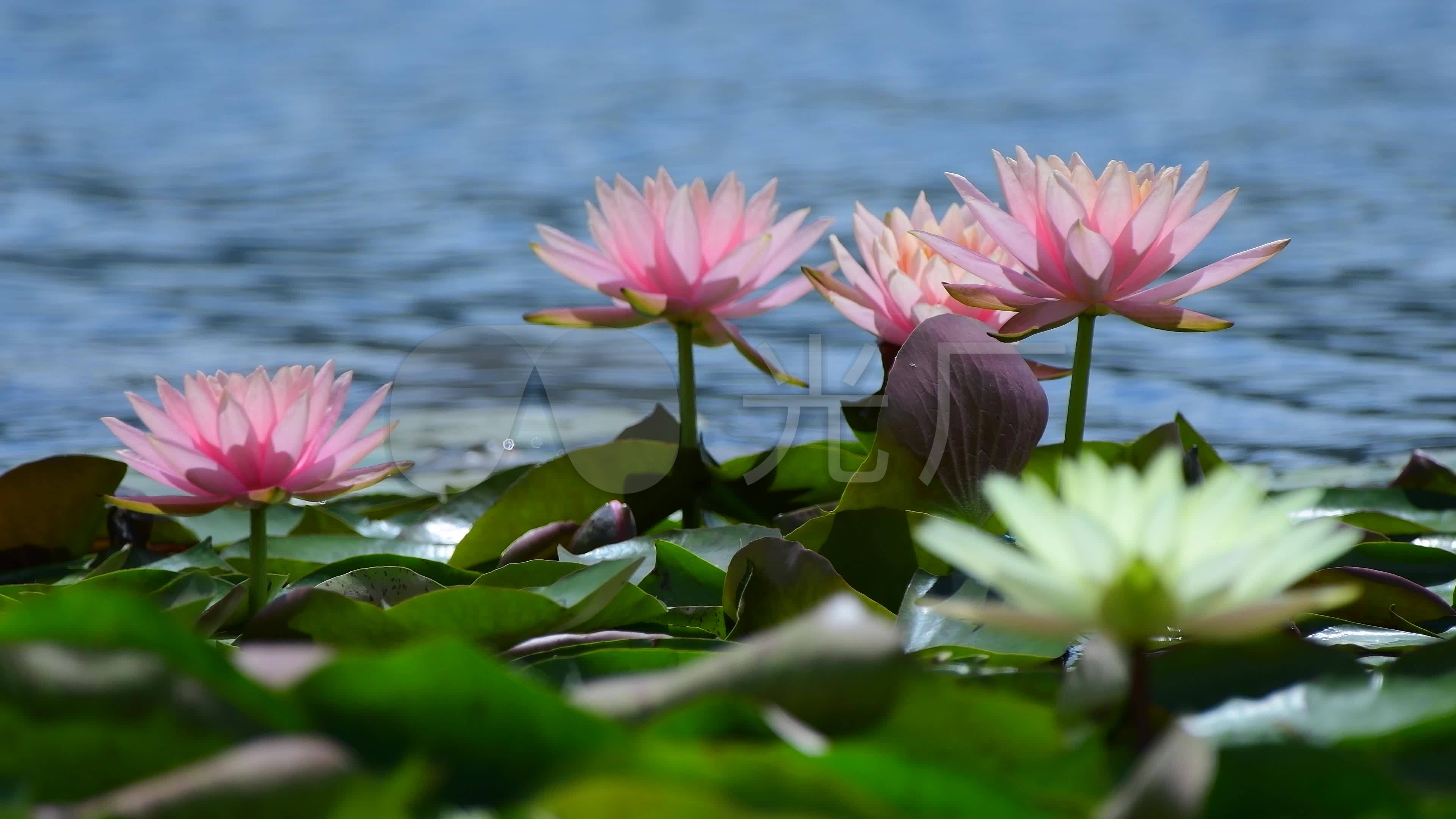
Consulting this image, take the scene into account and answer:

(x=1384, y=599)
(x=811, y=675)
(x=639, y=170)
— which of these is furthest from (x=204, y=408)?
(x=639, y=170)

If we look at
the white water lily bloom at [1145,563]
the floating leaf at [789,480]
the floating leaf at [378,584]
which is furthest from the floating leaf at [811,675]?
the floating leaf at [789,480]

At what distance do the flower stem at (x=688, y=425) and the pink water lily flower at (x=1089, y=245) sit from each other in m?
0.32

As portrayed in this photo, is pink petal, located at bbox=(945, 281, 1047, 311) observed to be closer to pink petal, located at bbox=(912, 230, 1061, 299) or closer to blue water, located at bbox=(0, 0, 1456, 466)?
pink petal, located at bbox=(912, 230, 1061, 299)

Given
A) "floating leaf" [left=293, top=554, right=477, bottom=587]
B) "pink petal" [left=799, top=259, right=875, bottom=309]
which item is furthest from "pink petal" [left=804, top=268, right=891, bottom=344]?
"floating leaf" [left=293, top=554, right=477, bottom=587]

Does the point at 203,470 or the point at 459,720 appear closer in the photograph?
the point at 459,720

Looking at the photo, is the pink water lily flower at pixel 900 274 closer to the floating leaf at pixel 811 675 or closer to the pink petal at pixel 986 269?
the pink petal at pixel 986 269

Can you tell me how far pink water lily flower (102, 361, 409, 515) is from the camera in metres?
0.90

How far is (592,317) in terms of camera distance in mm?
1232

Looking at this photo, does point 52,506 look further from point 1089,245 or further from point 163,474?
point 1089,245

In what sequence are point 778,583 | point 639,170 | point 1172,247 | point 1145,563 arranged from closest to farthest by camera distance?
1. point 1145,563
2. point 778,583
3. point 1172,247
4. point 639,170

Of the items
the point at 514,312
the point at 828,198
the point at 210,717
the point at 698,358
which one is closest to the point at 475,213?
the point at 828,198

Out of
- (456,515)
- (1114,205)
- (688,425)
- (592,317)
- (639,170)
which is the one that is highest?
(639,170)

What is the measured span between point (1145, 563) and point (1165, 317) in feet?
1.72

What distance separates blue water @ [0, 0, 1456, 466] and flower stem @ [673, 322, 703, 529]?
234 millimetres
